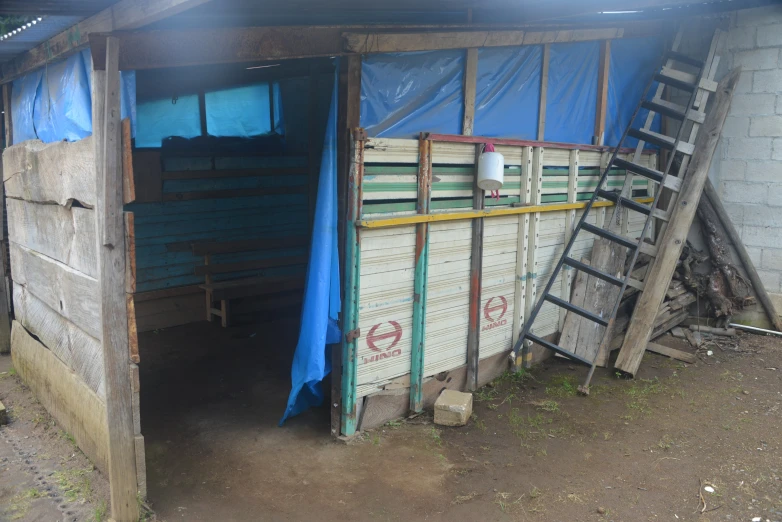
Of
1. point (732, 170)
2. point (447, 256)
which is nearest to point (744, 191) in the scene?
point (732, 170)

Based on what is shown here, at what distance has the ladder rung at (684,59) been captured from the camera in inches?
294

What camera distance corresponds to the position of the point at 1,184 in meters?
7.11

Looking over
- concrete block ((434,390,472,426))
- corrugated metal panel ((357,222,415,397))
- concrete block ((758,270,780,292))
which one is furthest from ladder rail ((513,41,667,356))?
concrete block ((758,270,780,292))

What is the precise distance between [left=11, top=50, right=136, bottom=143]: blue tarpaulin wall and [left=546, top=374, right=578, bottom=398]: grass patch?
4.45 metres

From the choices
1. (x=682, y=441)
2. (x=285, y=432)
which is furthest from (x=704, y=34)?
(x=285, y=432)

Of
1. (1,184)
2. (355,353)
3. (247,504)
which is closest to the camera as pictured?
(247,504)

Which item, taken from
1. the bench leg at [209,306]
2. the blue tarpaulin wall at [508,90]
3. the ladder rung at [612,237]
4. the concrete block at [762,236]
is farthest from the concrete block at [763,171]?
the bench leg at [209,306]

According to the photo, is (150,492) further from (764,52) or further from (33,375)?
(764,52)

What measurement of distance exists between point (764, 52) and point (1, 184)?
356 inches

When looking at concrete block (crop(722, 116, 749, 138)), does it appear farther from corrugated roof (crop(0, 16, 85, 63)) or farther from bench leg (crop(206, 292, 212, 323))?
corrugated roof (crop(0, 16, 85, 63))

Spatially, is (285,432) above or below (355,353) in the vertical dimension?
below

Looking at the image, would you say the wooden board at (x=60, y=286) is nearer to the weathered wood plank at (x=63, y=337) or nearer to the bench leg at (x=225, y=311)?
the weathered wood plank at (x=63, y=337)

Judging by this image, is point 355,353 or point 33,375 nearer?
point 355,353

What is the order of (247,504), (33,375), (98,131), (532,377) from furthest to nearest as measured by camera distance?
1. (532,377)
2. (33,375)
3. (247,504)
4. (98,131)
